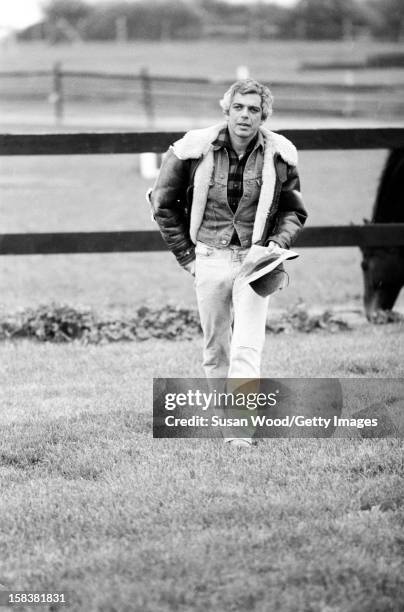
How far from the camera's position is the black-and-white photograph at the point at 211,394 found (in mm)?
3254

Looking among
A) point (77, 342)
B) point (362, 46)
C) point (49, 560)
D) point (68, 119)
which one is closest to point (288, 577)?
point (49, 560)

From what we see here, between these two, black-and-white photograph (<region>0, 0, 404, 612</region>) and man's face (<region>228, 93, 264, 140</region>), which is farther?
man's face (<region>228, 93, 264, 140</region>)

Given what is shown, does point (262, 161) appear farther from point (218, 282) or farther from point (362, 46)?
point (362, 46)

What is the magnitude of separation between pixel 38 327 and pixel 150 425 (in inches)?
86.3

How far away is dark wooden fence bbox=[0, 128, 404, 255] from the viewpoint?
6926 millimetres

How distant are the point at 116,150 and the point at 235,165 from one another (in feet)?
8.78

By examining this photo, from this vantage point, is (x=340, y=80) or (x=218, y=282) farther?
(x=340, y=80)

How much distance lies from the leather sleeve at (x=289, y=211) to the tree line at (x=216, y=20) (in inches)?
2411

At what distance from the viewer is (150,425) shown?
4.90 m

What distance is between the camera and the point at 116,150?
6996 millimetres

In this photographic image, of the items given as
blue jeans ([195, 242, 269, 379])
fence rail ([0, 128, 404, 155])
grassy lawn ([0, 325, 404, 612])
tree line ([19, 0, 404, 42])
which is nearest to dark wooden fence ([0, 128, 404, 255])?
fence rail ([0, 128, 404, 155])

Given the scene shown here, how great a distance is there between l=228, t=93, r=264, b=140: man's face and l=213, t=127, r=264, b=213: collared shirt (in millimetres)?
96

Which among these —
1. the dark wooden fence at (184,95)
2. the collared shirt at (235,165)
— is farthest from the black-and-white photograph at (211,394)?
the dark wooden fence at (184,95)

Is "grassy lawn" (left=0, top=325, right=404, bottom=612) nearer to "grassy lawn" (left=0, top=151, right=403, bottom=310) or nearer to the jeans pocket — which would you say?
the jeans pocket
